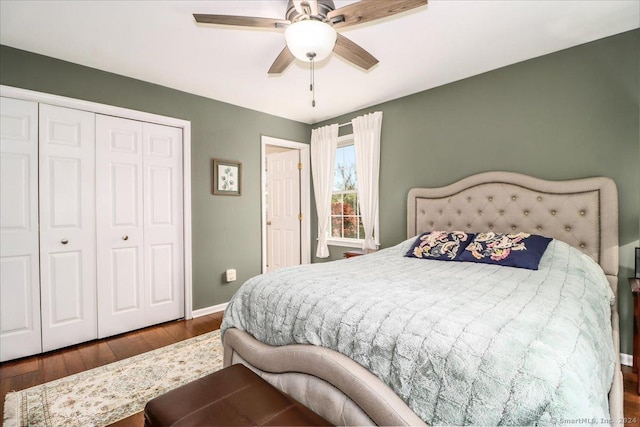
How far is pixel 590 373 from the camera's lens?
89cm

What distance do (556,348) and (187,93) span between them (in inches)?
146

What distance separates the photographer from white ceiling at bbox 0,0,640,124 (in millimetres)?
1947

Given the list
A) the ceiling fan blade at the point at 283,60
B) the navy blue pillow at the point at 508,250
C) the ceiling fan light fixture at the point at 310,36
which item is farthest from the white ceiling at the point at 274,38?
the navy blue pillow at the point at 508,250

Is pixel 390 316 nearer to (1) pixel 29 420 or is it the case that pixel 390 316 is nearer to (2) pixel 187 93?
(1) pixel 29 420

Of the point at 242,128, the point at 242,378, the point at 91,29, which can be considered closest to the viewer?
the point at 242,378

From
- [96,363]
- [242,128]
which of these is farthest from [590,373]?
[242,128]

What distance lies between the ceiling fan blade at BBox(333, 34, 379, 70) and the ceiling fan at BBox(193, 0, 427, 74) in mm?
142

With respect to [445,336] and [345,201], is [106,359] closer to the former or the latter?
[445,336]

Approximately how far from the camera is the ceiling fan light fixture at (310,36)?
1.51m

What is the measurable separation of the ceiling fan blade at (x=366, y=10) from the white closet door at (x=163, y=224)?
2349mm

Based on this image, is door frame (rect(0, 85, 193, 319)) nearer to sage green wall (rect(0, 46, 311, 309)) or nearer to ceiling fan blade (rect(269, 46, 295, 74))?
sage green wall (rect(0, 46, 311, 309))

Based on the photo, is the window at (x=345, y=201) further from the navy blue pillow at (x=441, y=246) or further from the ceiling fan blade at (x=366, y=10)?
the ceiling fan blade at (x=366, y=10)

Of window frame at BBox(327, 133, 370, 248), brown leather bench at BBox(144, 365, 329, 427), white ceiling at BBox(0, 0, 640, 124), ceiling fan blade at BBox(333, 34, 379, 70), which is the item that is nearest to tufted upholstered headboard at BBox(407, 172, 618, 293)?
window frame at BBox(327, 133, 370, 248)

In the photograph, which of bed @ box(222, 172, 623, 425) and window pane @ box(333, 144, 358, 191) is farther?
window pane @ box(333, 144, 358, 191)
